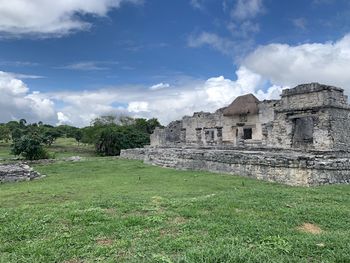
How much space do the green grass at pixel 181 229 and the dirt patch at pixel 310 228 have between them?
0.09 metres

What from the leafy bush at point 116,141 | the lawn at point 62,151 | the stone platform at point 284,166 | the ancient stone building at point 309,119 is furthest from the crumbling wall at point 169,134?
Result: the stone platform at point 284,166

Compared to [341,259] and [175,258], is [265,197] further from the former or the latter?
[175,258]

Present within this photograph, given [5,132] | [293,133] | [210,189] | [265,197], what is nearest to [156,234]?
[265,197]

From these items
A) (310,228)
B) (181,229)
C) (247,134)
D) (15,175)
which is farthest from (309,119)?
(181,229)

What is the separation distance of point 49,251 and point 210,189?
6.08m

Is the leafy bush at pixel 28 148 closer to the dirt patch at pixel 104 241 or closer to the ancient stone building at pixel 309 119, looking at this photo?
the ancient stone building at pixel 309 119

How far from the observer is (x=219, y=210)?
267 inches

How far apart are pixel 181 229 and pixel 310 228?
205 centimetres

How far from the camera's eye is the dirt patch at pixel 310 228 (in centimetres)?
578

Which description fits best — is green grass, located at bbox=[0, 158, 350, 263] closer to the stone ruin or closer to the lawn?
the stone ruin

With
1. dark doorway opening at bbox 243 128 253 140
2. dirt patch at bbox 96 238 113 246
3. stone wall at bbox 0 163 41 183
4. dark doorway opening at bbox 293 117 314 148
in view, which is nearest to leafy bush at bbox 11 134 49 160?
stone wall at bbox 0 163 41 183

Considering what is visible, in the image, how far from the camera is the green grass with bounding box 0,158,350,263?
4590mm

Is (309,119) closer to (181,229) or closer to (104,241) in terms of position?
(181,229)

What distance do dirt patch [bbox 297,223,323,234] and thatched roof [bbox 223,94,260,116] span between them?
2123 cm
